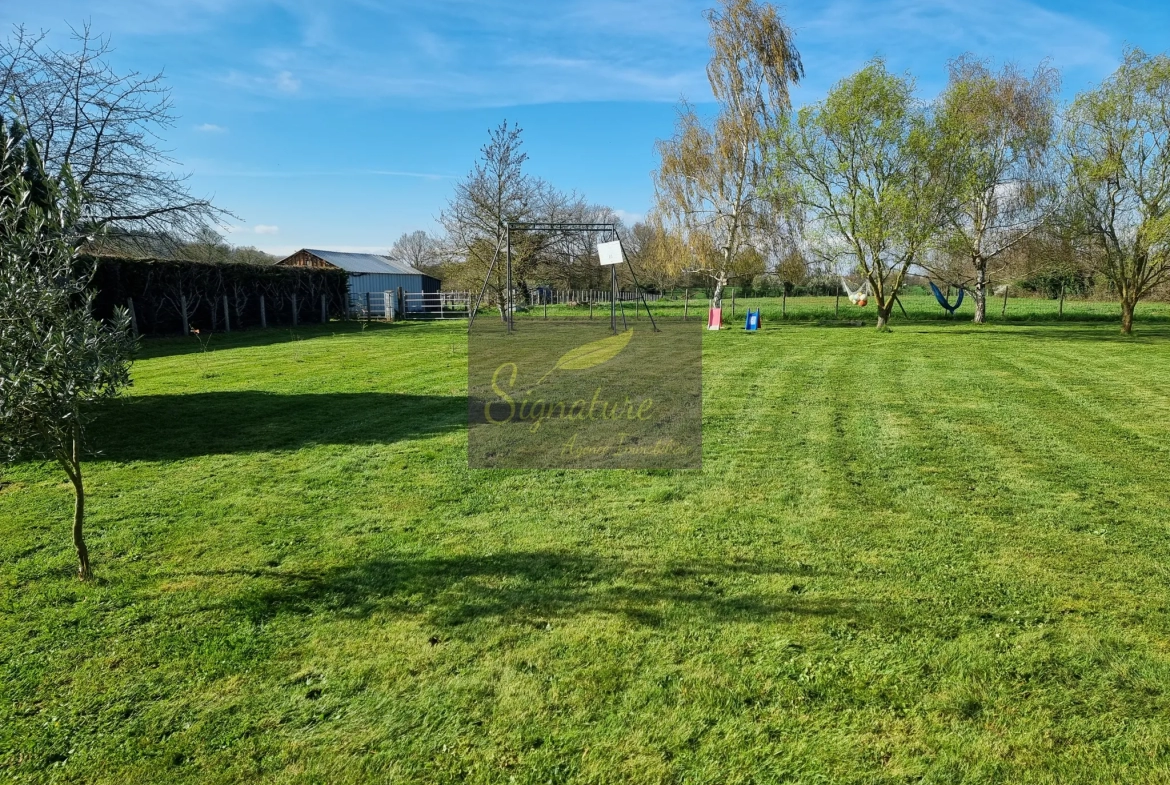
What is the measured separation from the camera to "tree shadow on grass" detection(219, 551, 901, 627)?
3045 millimetres

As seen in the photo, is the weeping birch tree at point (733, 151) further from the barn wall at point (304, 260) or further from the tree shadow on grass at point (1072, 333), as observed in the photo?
the barn wall at point (304, 260)

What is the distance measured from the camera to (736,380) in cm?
996

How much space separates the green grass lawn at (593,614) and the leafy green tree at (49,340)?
0.84 m

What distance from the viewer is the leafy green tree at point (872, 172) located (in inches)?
706

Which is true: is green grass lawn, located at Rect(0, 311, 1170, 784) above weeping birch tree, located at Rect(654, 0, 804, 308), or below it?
below

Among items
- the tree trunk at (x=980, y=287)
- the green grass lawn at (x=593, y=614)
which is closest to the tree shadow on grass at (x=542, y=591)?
the green grass lawn at (x=593, y=614)

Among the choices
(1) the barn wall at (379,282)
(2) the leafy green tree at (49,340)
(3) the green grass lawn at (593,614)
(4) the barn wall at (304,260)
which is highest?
(4) the barn wall at (304,260)

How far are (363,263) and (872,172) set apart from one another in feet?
107

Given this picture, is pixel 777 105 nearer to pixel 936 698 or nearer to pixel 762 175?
pixel 762 175

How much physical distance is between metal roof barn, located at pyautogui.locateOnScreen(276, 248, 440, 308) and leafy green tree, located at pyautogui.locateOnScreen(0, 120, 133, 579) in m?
35.0

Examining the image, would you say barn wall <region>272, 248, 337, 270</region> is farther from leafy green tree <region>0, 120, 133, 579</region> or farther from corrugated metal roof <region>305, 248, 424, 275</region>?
leafy green tree <region>0, 120, 133, 579</region>

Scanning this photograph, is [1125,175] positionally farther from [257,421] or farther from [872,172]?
[257,421]

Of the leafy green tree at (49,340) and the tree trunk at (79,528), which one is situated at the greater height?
the leafy green tree at (49,340)

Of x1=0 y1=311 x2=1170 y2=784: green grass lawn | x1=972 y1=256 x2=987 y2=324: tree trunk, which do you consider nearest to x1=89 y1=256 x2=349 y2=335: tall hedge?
x1=0 y1=311 x2=1170 y2=784: green grass lawn
